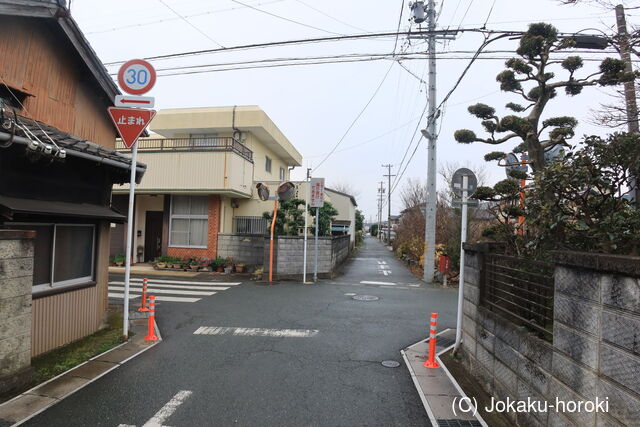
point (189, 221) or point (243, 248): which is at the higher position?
point (189, 221)

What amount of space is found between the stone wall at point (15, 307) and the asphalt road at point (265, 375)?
31.1 inches

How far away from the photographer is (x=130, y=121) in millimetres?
6289

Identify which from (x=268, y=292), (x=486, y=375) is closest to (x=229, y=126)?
(x=268, y=292)

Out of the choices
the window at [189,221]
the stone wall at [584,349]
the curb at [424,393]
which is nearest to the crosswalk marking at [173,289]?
the window at [189,221]

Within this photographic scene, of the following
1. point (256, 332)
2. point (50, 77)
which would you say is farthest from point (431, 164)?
point (50, 77)

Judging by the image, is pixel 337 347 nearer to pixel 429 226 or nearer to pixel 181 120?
pixel 429 226

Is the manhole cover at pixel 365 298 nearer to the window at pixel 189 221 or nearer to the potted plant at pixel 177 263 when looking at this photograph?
the window at pixel 189 221

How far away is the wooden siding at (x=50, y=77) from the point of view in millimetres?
5621

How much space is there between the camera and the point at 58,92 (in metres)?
6.43

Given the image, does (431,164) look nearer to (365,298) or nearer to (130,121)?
(365,298)

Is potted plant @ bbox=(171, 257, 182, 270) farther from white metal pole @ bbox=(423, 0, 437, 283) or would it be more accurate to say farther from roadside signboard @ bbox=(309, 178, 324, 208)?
white metal pole @ bbox=(423, 0, 437, 283)

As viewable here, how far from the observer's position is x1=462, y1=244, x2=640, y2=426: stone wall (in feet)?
7.64

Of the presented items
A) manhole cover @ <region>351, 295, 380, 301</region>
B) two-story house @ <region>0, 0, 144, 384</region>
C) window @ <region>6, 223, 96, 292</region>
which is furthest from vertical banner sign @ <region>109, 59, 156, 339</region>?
manhole cover @ <region>351, 295, 380, 301</region>

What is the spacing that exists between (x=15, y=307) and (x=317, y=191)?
1090 cm
